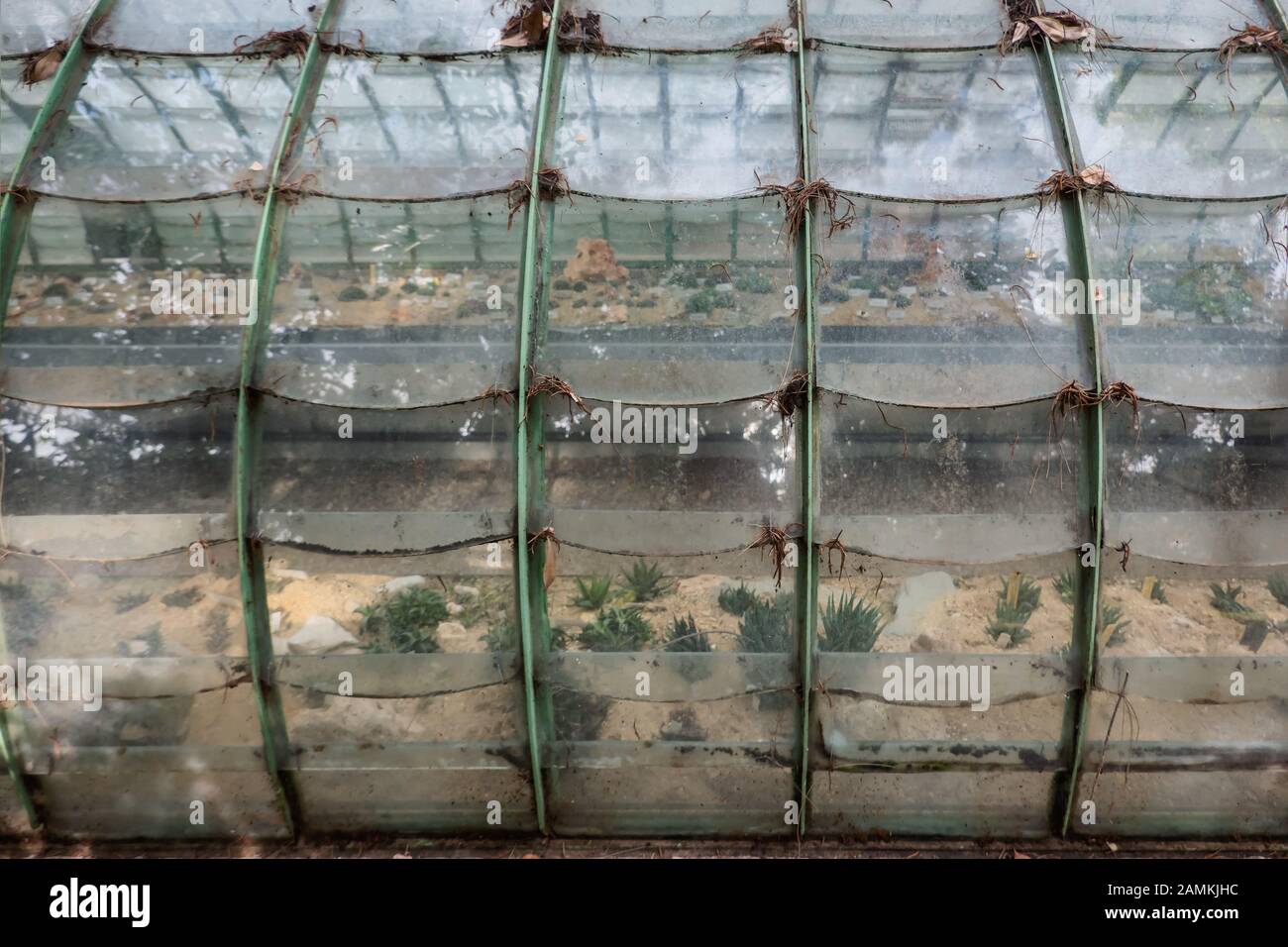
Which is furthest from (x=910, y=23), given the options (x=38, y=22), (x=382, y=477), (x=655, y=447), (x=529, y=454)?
(x=38, y=22)

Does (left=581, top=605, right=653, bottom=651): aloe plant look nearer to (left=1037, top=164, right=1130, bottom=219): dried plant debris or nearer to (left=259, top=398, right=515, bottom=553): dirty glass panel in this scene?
(left=259, top=398, right=515, bottom=553): dirty glass panel

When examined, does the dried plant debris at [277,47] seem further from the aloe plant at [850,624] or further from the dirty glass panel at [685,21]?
the aloe plant at [850,624]

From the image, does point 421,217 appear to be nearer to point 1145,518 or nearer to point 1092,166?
point 1092,166

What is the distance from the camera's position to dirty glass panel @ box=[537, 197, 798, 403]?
6.21 metres

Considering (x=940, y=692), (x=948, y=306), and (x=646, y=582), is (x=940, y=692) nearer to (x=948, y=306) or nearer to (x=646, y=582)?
(x=646, y=582)

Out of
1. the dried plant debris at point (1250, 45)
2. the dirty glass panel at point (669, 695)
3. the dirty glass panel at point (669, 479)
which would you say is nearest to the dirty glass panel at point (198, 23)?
the dirty glass panel at point (669, 479)

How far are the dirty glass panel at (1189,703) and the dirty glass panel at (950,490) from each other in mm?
786

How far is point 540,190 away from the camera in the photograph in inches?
257

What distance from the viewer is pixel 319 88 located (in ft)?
23.0

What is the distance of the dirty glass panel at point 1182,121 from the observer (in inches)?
260

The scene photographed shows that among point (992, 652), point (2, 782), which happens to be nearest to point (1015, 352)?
point (992, 652)

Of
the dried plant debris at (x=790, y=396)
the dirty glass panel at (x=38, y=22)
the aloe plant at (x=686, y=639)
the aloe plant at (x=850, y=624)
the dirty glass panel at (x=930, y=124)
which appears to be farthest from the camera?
the dirty glass panel at (x=38, y=22)

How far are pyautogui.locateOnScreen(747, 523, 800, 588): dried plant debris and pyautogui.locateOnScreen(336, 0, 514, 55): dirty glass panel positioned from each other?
490cm

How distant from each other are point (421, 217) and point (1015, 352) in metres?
4.85
